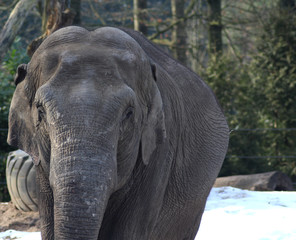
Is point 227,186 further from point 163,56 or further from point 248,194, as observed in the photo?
point 163,56

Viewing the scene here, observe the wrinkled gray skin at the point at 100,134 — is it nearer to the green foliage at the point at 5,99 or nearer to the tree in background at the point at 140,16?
the green foliage at the point at 5,99

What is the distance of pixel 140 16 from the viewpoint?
16484 millimetres

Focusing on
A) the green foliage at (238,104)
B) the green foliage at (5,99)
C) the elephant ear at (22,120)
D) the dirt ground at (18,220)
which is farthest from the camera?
the green foliage at (238,104)

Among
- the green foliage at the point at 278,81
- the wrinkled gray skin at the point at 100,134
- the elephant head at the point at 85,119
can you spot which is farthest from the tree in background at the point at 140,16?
the elephant head at the point at 85,119

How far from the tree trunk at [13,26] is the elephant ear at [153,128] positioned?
455 centimetres

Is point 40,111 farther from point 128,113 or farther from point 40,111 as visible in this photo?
point 128,113

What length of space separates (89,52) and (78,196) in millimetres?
833

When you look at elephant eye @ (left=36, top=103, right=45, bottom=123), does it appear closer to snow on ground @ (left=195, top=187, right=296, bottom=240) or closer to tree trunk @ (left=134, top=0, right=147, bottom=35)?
snow on ground @ (left=195, top=187, right=296, bottom=240)

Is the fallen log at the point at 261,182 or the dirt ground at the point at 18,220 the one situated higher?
the dirt ground at the point at 18,220

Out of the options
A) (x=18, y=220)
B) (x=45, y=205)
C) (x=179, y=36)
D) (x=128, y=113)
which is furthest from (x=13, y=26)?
(x=179, y=36)

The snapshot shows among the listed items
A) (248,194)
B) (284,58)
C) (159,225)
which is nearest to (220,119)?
(159,225)

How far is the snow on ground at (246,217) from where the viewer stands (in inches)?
285

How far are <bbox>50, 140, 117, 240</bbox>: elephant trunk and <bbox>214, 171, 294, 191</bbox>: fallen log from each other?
7689mm

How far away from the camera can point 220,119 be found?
18.3ft
